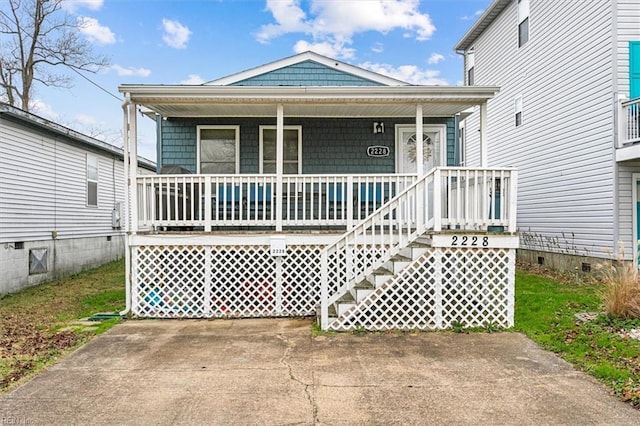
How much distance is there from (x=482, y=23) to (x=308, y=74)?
8.76m

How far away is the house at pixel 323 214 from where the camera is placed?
6.41 meters

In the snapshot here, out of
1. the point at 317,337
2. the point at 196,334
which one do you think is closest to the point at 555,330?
the point at 317,337

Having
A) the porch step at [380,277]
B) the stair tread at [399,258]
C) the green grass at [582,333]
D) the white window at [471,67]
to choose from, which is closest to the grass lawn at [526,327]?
the green grass at [582,333]

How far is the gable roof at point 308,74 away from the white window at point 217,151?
4.37 feet

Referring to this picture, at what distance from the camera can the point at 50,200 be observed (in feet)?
37.2

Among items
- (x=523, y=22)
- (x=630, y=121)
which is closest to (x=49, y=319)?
(x=630, y=121)

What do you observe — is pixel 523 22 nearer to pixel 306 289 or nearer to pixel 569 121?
pixel 569 121

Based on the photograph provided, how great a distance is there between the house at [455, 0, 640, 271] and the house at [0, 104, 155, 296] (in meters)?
11.9

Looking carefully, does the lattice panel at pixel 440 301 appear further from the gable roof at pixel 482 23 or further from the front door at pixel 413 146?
the gable roof at pixel 482 23

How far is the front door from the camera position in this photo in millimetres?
9750

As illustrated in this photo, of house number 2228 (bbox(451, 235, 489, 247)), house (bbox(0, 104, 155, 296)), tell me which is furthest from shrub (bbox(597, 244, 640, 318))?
house (bbox(0, 104, 155, 296))

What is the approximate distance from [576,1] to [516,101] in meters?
3.57

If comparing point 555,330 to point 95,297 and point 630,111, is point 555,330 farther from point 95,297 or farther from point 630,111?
point 95,297

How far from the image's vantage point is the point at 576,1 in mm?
10547
